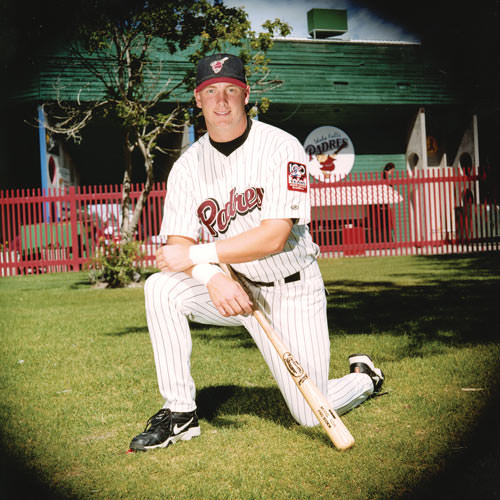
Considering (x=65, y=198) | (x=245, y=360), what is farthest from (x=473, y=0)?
(x=65, y=198)

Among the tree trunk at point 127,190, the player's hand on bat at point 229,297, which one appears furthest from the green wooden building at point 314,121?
the player's hand on bat at point 229,297

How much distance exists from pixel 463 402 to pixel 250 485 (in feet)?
4.16

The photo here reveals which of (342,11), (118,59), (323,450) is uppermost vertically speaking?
(118,59)

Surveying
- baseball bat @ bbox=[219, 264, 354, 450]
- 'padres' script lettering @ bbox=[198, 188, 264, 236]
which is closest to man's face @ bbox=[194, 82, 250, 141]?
'padres' script lettering @ bbox=[198, 188, 264, 236]

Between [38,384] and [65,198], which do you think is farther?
[65,198]

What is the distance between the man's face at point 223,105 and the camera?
7.44 feet

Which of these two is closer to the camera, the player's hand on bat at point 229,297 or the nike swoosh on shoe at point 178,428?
the player's hand on bat at point 229,297

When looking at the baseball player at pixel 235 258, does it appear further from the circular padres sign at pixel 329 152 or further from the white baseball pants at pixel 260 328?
the circular padres sign at pixel 329 152

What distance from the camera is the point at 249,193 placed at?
2.52 m

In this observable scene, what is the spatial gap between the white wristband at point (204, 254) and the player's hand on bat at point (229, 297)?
0.09 m

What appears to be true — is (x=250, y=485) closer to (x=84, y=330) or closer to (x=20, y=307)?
(x=84, y=330)

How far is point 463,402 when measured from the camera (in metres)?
2.75

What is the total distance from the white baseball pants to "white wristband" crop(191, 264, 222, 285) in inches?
5.5

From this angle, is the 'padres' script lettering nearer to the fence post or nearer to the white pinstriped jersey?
the white pinstriped jersey
